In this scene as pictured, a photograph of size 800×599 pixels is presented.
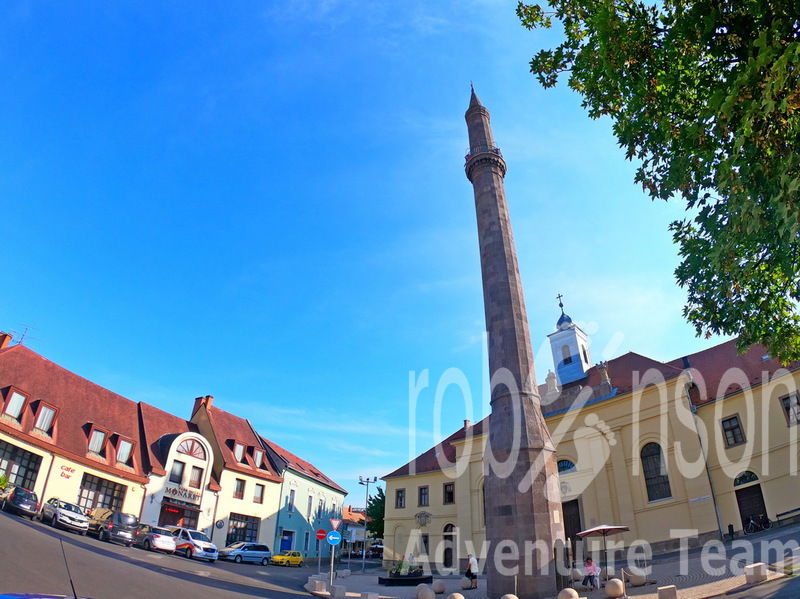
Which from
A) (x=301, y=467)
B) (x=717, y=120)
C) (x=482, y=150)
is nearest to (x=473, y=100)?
(x=482, y=150)

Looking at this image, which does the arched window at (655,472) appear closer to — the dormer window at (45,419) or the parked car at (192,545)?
the parked car at (192,545)

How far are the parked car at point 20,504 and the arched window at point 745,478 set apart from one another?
32.0 m

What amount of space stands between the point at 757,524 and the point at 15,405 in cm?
3665

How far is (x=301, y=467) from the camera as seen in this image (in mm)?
48250

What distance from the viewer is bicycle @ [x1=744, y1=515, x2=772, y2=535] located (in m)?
23.3

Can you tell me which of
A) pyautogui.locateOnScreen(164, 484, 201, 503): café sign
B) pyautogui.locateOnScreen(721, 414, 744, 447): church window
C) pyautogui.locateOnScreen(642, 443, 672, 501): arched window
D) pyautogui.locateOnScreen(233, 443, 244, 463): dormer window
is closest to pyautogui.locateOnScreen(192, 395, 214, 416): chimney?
pyautogui.locateOnScreen(233, 443, 244, 463): dormer window

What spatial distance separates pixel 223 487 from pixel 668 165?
34615 mm

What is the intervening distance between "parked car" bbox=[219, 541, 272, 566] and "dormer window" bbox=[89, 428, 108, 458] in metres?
8.95

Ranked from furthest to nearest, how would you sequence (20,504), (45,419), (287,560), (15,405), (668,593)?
1. (287,560)
2. (45,419)
3. (15,405)
4. (20,504)
5. (668,593)

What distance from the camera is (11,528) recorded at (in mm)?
14203

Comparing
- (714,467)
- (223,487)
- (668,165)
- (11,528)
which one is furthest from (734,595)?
(223,487)

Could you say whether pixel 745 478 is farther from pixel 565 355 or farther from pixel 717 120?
pixel 717 120

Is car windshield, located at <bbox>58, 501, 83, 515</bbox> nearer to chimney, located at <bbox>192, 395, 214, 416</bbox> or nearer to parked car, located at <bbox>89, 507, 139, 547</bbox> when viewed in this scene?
parked car, located at <bbox>89, 507, 139, 547</bbox>

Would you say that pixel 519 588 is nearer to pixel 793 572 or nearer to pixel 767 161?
pixel 793 572
